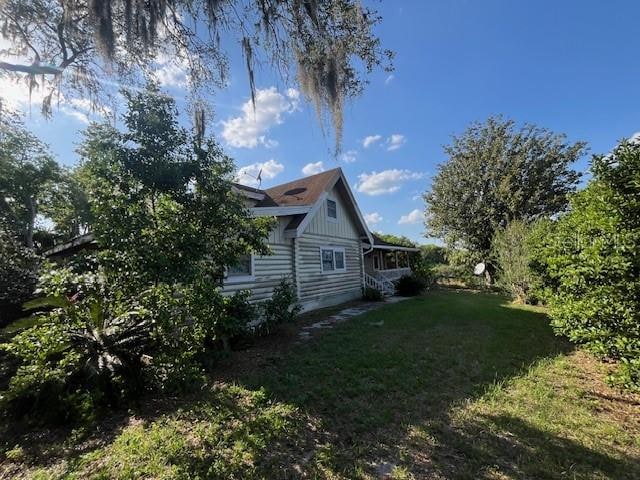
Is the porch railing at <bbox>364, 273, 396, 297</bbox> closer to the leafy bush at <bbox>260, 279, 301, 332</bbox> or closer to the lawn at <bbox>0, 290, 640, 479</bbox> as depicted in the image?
the leafy bush at <bbox>260, 279, 301, 332</bbox>

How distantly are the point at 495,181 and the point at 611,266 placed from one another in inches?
784

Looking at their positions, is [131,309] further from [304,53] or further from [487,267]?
[487,267]

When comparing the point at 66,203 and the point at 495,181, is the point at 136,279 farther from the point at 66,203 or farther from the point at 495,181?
the point at 495,181

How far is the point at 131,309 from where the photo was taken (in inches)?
185

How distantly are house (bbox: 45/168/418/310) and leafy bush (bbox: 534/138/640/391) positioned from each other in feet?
21.0

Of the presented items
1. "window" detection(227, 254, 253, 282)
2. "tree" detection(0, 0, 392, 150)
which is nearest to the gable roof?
"window" detection(227, 254, 253, 282)

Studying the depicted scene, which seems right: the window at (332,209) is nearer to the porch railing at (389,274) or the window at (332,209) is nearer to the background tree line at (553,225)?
the porch railing at (389,274)

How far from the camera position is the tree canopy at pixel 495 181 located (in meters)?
19.6

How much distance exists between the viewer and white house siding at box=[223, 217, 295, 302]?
861cm

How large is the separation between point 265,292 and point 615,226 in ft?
25.9

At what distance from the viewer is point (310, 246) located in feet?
37.4

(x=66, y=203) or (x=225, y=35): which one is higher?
(x=66, y=203)

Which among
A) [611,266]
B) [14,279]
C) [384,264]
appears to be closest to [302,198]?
[14,279]

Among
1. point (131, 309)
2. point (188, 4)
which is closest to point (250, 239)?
point (131, 309)
